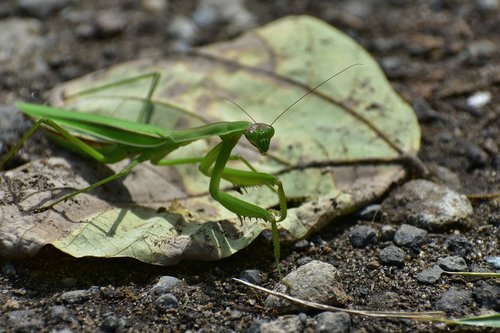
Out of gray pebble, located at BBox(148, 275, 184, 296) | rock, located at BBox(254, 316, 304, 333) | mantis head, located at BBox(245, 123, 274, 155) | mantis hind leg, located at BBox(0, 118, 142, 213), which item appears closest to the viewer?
rock, located at BBox(254, 316, 304, 333)

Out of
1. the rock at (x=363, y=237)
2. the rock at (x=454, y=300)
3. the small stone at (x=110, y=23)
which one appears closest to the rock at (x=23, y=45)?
the small stone at (x=110, y=23)

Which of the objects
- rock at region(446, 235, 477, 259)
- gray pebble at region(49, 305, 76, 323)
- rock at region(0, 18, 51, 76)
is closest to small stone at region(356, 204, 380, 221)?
rock at region(446, 235, 477, 259)

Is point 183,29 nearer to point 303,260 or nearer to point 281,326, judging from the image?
point 303,260

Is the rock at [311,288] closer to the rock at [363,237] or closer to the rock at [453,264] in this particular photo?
the rock at [363,237]

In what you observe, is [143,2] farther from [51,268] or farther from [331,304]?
[331,304]

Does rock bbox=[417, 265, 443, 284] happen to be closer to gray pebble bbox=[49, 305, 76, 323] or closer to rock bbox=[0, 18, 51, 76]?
gray pebble bbox=[49, 305, 76, 323]
